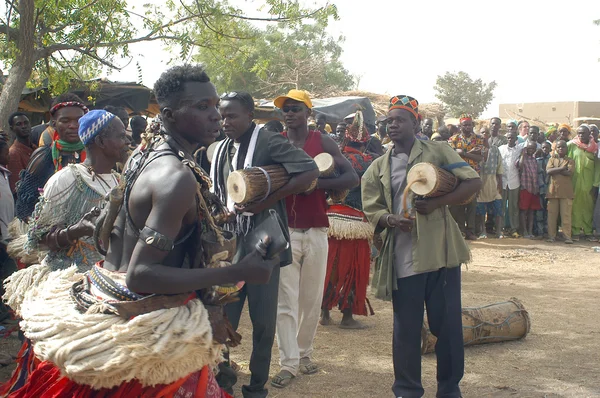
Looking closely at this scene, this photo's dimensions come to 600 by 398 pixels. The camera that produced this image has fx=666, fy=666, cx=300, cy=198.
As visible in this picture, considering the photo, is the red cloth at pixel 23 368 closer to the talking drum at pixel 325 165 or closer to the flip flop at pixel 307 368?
the flip flop at pixel 307 368

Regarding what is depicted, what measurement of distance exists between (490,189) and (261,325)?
31.9ft

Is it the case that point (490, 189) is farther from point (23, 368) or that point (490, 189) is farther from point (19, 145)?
point (23, 368)

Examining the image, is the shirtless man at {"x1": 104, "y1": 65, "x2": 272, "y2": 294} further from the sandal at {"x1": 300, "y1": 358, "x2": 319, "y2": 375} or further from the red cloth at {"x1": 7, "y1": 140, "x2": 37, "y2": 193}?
the red cloth at {"x1": 7, "y1": 140, "x2": 37, "y2": 193}

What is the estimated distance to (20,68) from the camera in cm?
740

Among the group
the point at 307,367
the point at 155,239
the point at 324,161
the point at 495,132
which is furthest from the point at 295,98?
the point at 495,132

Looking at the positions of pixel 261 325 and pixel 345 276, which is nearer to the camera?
pixel 261 325

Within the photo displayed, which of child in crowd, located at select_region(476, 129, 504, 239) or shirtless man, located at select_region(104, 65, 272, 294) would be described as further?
child in crowd, located at select_region(476, 129, 504, 239)

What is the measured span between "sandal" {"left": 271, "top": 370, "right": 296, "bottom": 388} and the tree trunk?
14.7 feet

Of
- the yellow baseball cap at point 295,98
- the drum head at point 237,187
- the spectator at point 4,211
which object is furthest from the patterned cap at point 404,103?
the spectator at point 4,211

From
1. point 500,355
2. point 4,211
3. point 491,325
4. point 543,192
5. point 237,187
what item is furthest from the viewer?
point 543,192

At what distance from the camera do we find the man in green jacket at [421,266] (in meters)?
4.49

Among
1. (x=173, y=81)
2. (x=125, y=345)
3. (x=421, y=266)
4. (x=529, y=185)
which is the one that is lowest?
(x=125, y=345)

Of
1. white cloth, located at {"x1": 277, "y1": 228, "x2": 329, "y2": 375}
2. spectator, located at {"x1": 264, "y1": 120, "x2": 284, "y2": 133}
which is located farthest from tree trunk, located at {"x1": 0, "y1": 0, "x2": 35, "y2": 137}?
white cloth, located at {"x1": 277, "y1": 228, "x2": 329, "y2": 375}

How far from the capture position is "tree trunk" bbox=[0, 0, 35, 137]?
725 centimetres
